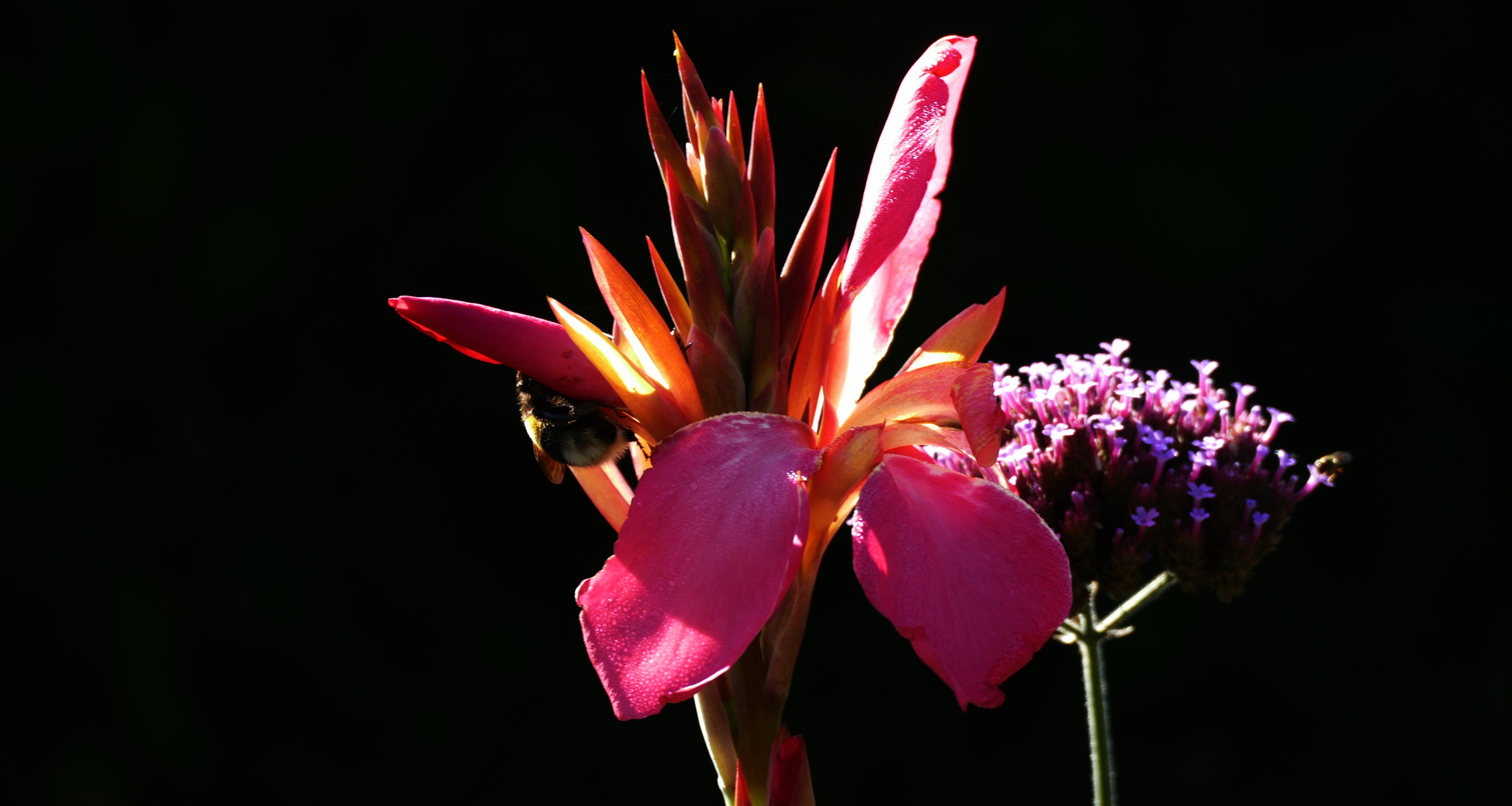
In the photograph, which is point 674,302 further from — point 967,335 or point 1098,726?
point 1098,726

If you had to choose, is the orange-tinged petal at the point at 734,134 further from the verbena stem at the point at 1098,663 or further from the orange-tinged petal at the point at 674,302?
the verbena stem at the point at 1098,663

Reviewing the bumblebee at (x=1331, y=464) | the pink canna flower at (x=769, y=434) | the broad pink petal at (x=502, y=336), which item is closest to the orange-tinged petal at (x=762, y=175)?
the pink canna flower at (x=769, y=434)

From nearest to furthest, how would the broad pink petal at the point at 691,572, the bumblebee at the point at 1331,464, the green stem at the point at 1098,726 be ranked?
the broad pink petal at the point at 691,572, the green stem at the point at 1098,726, the bumblebee at the point at 1331,464

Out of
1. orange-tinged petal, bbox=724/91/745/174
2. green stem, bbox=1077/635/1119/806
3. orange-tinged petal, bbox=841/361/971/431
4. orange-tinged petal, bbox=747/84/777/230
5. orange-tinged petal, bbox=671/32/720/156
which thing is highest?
orange-tinged petal, bbox=671/32/720/156

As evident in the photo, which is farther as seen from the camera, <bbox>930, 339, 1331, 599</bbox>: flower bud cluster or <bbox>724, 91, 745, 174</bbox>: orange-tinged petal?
<bbox>930, 339, 1331, 599</bbox>: flower bud cluster

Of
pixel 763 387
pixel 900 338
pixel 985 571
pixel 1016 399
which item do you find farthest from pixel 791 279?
pixel 900 338

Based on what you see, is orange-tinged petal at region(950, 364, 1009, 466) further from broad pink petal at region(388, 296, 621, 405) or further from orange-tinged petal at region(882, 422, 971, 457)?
broad pink petal at region(388, 296, 621, 405)

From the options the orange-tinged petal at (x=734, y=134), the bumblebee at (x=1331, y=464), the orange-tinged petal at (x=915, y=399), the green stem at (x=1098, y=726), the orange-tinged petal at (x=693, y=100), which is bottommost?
the green stem at (x=1098, y=726)

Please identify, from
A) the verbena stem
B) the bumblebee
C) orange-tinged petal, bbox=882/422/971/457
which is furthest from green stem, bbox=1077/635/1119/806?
orange-tinged petal, bbox=882/422/971/457

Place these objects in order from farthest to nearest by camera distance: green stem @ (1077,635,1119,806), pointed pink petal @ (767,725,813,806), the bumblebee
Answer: the bumblebee < green stem @ (1077,635,1119,806) < pointed pink petal @ (767,725,813,806)

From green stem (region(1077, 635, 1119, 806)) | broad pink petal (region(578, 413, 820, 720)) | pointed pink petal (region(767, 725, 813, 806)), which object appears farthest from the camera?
green stem (region(1077, 635, 1119, 806))
